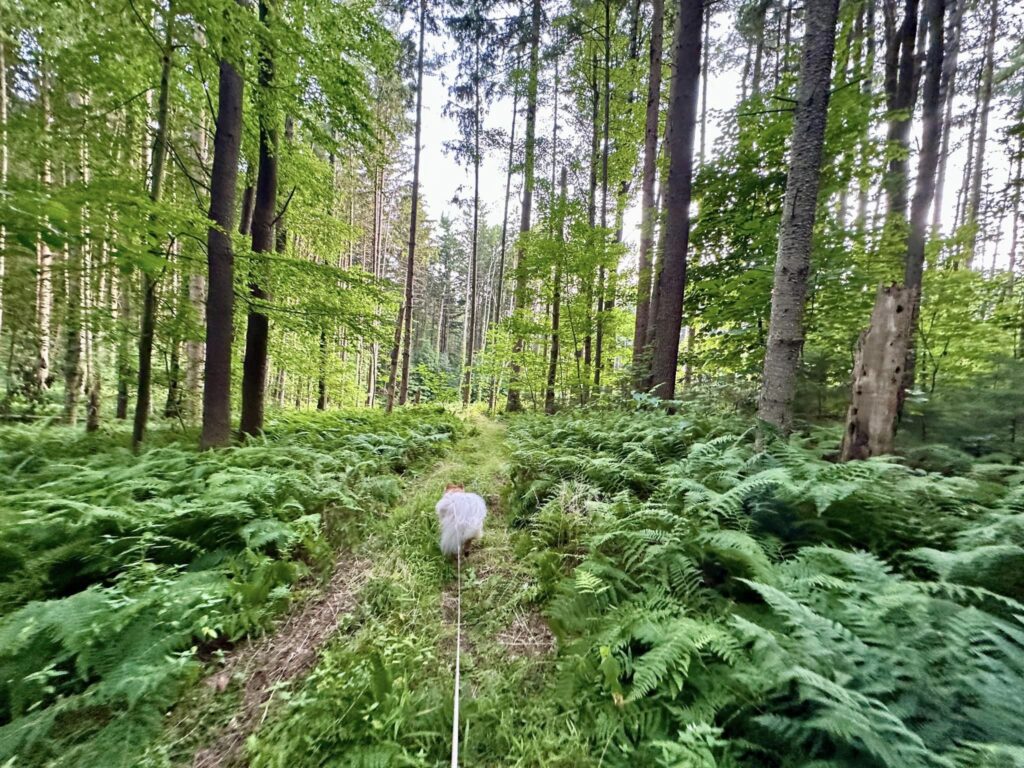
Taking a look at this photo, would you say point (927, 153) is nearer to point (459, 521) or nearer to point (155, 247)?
point (459, 521)

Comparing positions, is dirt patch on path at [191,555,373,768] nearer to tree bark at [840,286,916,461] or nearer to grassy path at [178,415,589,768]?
grassy path at [178,415,589,768]

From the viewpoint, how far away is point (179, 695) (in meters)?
1.79

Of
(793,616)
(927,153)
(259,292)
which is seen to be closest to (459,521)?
(793,616)

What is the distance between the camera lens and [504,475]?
5.41 metres

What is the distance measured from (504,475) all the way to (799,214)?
4285 millimetres

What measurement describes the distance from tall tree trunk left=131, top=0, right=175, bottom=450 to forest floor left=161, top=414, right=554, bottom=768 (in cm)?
347

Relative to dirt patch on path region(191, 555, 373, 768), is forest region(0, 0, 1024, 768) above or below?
above

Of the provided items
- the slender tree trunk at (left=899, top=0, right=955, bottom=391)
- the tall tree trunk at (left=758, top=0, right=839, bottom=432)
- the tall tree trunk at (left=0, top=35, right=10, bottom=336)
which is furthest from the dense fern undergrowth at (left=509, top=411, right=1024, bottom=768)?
the tall tree trunk at (left=0, top=35, right=10, bottom=336)

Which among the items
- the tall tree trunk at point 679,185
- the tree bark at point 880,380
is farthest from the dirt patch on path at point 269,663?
the tall tree trunk at point 679,185

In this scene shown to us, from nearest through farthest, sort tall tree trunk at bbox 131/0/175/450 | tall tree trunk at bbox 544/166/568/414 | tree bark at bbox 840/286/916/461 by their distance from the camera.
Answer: tree bark at bbox 840/286/916/461 → tall tree trunk at bbox 131/0/175/450 → tall tree trunk at bbox 544/166/568/414

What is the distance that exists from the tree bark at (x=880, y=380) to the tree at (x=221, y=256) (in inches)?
258

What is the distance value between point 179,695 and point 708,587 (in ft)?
8.69

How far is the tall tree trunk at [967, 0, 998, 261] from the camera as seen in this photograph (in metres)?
9.84

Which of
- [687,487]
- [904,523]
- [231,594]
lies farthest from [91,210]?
[904,523]
